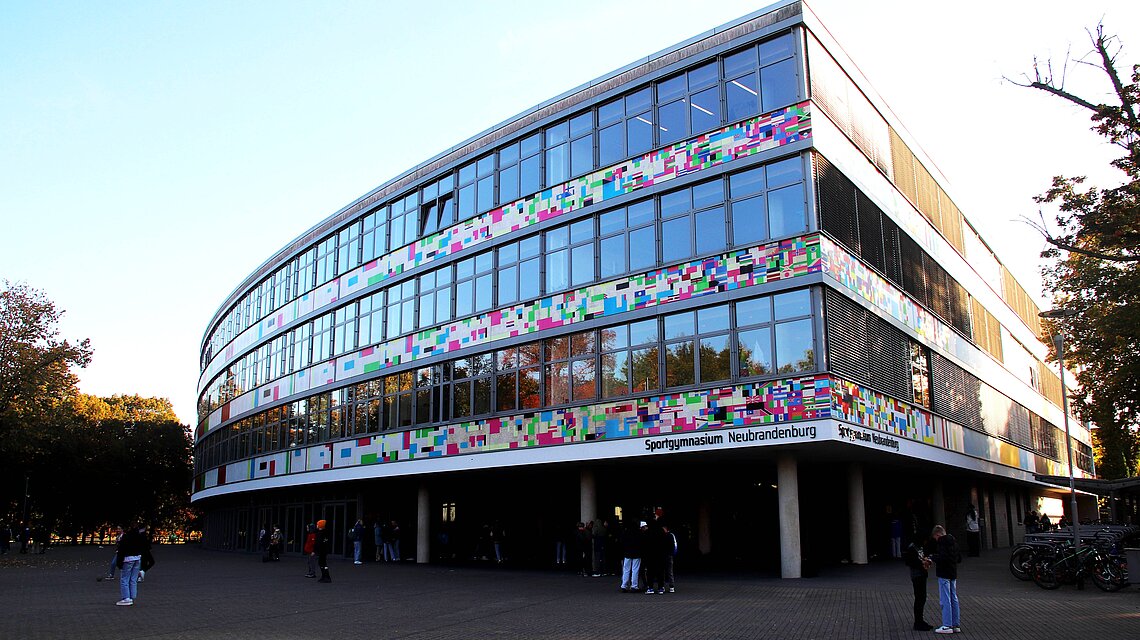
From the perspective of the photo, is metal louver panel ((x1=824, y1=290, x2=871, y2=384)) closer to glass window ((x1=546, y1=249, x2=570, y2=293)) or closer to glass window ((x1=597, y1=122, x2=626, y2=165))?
glass window ((x1=597, y1=122, x2=626, y2=165))

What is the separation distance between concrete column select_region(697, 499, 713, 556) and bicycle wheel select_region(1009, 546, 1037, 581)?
10799mm

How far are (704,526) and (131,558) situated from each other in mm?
17865

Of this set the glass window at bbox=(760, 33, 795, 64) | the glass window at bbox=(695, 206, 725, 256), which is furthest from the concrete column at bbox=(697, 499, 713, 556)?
the glass window at bbox=(760, 33, 795, 64)

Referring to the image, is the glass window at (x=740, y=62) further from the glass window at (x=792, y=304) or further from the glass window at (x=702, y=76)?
the glass window at (x=792, y=304)

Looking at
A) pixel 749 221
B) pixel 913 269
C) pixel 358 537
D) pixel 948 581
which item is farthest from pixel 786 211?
pixel 358 537

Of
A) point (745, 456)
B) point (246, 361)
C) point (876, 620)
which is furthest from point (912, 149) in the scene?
point (246, 361)

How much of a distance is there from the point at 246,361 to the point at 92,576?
18.6m

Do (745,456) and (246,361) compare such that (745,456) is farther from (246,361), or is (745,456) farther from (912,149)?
(246,361)

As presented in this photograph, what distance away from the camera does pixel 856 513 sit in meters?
26.0

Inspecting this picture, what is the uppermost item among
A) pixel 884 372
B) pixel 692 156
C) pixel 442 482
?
pixel 692 156

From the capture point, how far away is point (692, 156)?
24.5 metres

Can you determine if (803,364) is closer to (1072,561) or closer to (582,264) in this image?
(1072,561)

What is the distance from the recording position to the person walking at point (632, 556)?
19.4m

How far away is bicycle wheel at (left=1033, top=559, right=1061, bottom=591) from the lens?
19062 mm
